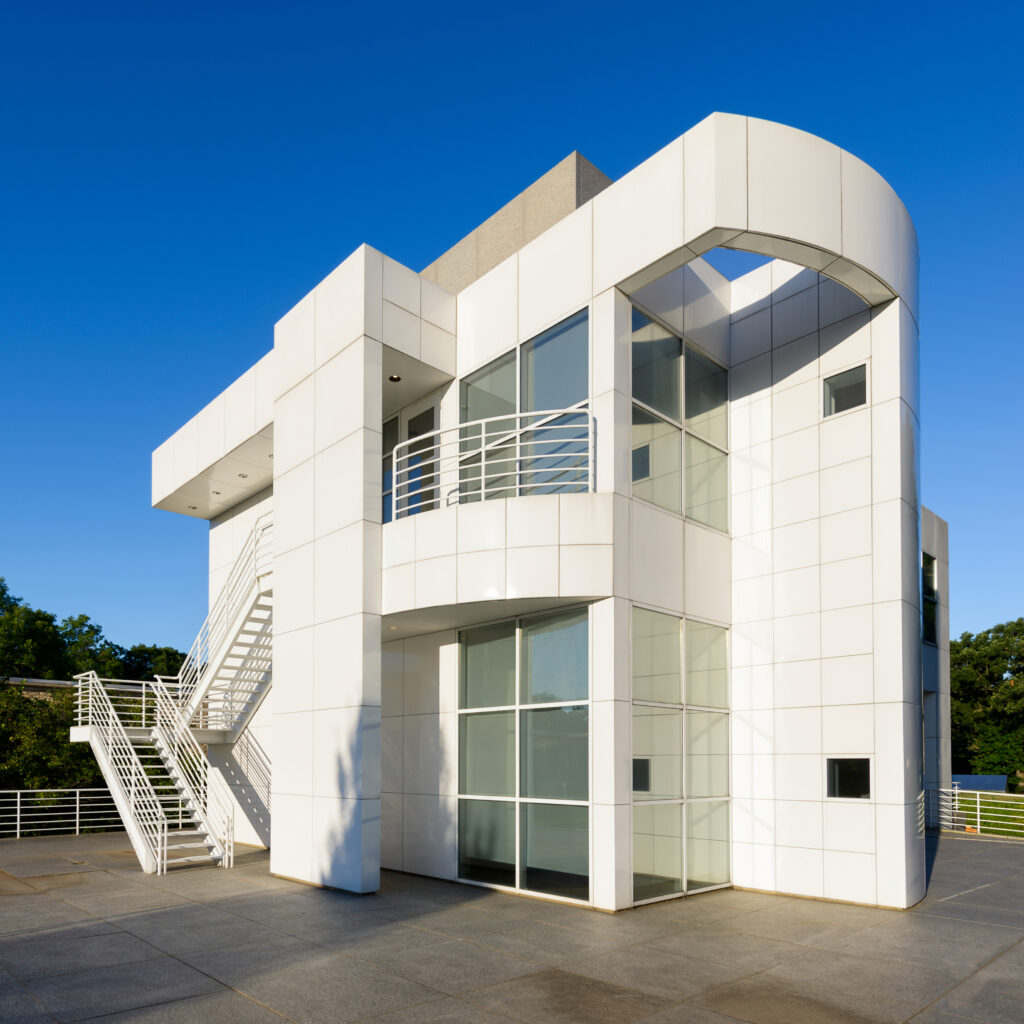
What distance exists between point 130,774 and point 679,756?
10.6 m

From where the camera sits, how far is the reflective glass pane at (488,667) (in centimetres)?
1340

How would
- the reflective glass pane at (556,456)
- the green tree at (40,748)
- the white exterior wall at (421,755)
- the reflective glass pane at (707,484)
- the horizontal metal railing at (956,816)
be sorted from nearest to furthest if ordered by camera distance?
the reflective glass pane at (556,456), the reflective glass pane at (707,484), the white exterior wall at (421,755), the horizontal metal railing at (956,816), the green tree at (40,748)

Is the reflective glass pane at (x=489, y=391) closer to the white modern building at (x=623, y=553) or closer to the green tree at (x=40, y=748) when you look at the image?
the white modern building at (x=623, y=553)

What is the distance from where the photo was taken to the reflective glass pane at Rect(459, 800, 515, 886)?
42.7 ft

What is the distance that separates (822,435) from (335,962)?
982cm

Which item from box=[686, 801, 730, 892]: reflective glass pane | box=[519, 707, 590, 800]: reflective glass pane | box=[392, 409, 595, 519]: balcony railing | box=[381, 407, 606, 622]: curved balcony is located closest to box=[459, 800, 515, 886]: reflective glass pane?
box=[519, 707, 590, 800]: reflective glass pane

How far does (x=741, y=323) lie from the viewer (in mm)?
15250

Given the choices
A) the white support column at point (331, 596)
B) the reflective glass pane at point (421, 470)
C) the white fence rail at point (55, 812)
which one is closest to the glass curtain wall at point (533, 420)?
the reflective glass pane at point (421, 470)

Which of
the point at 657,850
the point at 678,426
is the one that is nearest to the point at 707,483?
the point at 678,426

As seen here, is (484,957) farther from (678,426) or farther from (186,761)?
(186,761)

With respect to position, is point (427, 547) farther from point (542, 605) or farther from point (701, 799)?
point (701, 799)

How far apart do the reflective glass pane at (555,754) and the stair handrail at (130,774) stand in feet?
21.2

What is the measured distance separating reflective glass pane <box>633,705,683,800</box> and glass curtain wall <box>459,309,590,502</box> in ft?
11.2

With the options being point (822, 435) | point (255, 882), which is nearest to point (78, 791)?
point (255, 882)
